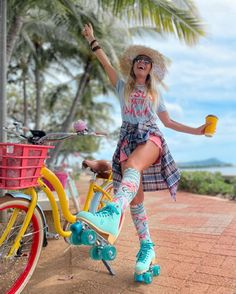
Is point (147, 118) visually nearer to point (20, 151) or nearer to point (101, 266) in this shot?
point (20, 151)

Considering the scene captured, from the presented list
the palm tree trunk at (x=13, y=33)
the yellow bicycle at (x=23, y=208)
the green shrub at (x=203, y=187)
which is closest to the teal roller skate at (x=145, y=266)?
the yellow bicycle at (x=23, y=208)

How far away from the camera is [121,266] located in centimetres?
309

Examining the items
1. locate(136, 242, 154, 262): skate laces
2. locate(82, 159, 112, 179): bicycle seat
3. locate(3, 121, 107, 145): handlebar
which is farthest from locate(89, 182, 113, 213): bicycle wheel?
locate(3, 121, 107, 145): handlebar

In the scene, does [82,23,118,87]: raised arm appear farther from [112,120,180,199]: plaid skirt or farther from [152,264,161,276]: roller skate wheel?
[152,264,161,276]: roller skate wheel

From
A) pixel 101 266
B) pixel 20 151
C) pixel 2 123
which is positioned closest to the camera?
pixel 20 151

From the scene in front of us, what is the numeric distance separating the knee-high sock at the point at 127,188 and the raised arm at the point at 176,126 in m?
0.59

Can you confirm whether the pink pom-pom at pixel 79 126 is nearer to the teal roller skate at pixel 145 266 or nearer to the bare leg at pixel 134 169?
the bare leg at pixel 134 169

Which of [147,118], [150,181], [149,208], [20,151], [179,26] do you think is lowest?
[149,208]

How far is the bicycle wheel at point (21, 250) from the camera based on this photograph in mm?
Answer: 2452

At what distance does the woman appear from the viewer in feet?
8.65

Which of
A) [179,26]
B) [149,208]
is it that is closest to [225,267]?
[149,208]

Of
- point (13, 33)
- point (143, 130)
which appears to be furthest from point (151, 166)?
point (13, 33)

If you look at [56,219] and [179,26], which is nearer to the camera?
[56,219]

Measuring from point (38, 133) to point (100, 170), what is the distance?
2.60 feet
